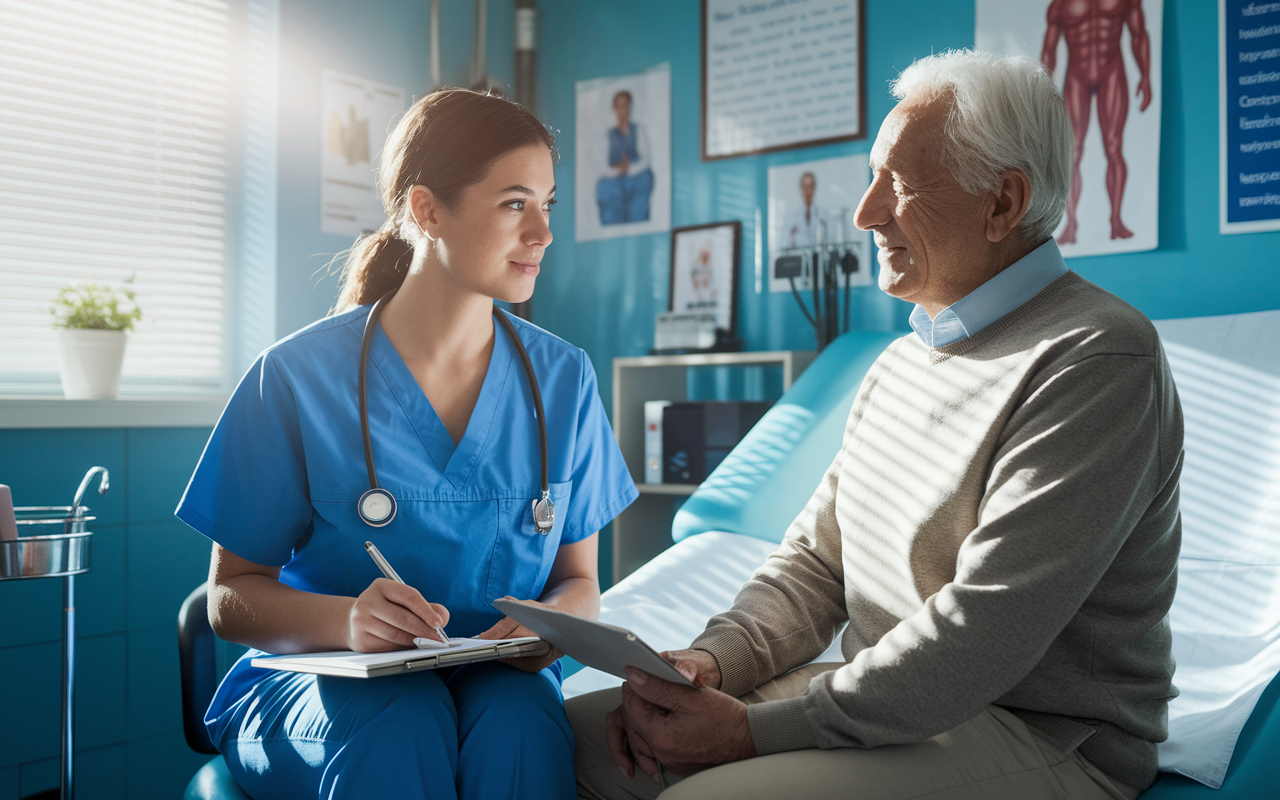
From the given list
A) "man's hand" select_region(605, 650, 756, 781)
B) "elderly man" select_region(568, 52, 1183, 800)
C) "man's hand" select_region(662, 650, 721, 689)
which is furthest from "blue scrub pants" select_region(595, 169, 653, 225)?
"man's hand" select_region(605, 650, 756, 781)

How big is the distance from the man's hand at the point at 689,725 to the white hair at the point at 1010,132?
646mm

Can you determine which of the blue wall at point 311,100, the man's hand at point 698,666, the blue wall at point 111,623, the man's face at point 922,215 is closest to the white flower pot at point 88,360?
the blue wall at point 111,623

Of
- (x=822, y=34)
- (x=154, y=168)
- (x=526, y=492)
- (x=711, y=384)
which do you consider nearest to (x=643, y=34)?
(x=822, y=34)

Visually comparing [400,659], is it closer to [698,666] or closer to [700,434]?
[698,666]

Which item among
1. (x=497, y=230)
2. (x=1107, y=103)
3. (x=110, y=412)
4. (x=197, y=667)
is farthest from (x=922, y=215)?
(x=110, y=412)

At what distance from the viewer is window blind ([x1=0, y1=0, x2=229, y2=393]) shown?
2.30m

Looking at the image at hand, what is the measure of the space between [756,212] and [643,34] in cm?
78

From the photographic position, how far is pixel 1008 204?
3.58 ft

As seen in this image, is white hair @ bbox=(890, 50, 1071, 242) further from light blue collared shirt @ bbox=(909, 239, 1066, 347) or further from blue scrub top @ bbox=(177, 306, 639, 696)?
blue scrub top @ bbox=(177, 306, 639, 696)

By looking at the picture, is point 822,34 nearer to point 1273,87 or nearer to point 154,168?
point 1273,87

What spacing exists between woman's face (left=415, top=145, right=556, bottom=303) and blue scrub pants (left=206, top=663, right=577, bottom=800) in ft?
1.71

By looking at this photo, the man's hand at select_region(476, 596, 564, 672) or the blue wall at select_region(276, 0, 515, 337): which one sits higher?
the blue wall at select_region(276, 0, 515, 337)

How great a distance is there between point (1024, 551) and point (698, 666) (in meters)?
0.40

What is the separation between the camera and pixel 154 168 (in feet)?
8.29
